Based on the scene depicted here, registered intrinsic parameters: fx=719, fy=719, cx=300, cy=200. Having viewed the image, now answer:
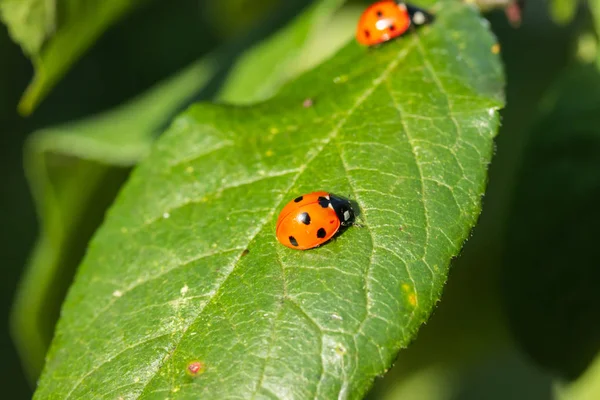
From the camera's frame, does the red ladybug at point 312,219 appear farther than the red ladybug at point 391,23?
→ No

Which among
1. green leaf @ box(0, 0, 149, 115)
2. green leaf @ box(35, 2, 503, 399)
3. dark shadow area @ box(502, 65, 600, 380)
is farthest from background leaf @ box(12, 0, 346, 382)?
dark shadow area @ box(502, 65, 600, 380)

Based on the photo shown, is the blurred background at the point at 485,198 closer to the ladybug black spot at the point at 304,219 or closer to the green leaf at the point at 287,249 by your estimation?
the green leaf at the point at 287,249

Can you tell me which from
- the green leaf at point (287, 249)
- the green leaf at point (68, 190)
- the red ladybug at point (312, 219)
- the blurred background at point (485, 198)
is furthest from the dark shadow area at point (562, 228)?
the green leaf at point (68, 190)

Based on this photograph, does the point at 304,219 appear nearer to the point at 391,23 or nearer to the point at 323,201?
the point at 323,201

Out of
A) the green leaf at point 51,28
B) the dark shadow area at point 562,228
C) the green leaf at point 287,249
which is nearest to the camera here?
the green leaf at point 287,249

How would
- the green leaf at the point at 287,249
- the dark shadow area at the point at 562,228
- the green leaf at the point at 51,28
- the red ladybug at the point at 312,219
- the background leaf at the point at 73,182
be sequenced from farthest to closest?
the background leaf at the point at 73,182
the dark shadow area at the point at 562,228
the green leaf at the point at 51,28
the red ladybug at the point at 312,219
the green leaf at the point at 287,249

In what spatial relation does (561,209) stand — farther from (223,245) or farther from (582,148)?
(223,245)

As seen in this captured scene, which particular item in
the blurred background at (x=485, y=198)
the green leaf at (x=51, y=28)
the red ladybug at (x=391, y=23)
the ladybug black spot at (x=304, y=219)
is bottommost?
the blurred background at (x=485, y=198)
